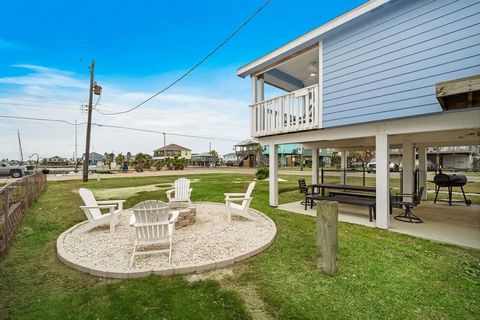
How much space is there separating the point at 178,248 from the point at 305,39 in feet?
21.6

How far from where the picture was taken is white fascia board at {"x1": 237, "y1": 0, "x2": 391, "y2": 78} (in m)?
5.38

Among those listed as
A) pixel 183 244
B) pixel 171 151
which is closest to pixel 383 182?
pixel 183 244

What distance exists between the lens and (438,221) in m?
6.28

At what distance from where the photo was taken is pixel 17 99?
25.0 metres

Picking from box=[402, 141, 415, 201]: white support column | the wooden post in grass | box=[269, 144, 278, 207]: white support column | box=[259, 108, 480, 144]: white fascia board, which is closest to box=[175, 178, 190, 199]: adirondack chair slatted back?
box=[269, 144, 278, 207]: white support column

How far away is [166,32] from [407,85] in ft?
49.3

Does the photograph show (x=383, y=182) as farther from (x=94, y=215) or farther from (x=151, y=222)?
(x=94, y=215)

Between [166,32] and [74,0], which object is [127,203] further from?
[166,32]

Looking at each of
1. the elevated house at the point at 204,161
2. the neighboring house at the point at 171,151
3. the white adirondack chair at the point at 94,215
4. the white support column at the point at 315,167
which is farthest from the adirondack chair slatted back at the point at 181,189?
the neighboring house at the point at 171,151

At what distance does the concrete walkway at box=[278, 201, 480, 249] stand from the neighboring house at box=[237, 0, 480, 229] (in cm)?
71

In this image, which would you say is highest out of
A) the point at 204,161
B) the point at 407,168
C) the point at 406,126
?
the point at 406,126

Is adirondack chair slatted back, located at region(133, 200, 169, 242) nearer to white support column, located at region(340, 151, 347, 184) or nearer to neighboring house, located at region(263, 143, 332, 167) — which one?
white support column, located at region(340, 151, 347, 184)

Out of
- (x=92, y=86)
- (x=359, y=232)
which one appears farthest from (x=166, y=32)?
(x=359, y=232)

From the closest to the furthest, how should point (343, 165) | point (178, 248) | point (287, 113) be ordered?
1. point (178, 248)
2. point (287, 113)
3. point (343, 165)
